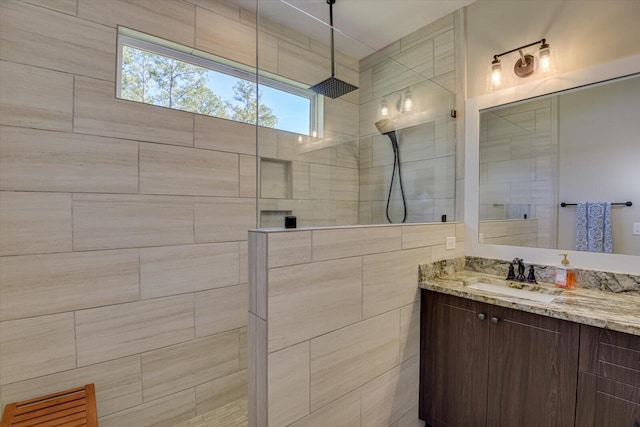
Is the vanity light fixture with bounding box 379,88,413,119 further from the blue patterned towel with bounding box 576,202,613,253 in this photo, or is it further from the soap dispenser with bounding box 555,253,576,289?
the soap dispenser with bounding box 555,253,576,289

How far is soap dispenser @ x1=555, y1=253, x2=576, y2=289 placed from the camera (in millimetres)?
1758

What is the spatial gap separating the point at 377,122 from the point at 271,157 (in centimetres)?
106

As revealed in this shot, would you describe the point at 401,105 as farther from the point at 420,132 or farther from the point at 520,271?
the point at 520,271

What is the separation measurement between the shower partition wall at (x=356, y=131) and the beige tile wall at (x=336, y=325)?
0.69ft

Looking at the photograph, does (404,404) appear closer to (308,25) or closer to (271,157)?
(271,157)

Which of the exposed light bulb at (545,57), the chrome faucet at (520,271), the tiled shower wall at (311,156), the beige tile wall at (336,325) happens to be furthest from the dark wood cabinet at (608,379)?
the exposed light bulb at (545,57)

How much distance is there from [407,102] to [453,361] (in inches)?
72.9

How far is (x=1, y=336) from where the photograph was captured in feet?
4.89

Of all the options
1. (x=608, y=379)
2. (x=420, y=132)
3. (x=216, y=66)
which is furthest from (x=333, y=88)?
(x=608, y=379)

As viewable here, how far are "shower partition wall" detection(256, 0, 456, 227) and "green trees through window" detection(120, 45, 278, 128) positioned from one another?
0.29 metres

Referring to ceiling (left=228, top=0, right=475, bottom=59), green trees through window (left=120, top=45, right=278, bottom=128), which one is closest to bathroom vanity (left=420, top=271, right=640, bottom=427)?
green trees through window (left=120, top=45, right=278, bottom=128)

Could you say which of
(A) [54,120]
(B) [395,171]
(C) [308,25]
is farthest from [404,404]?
(A) [54,120]

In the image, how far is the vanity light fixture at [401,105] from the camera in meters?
2.35

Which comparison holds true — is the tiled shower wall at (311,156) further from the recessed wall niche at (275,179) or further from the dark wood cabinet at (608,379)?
the dark wood cabinet at (608,379)
